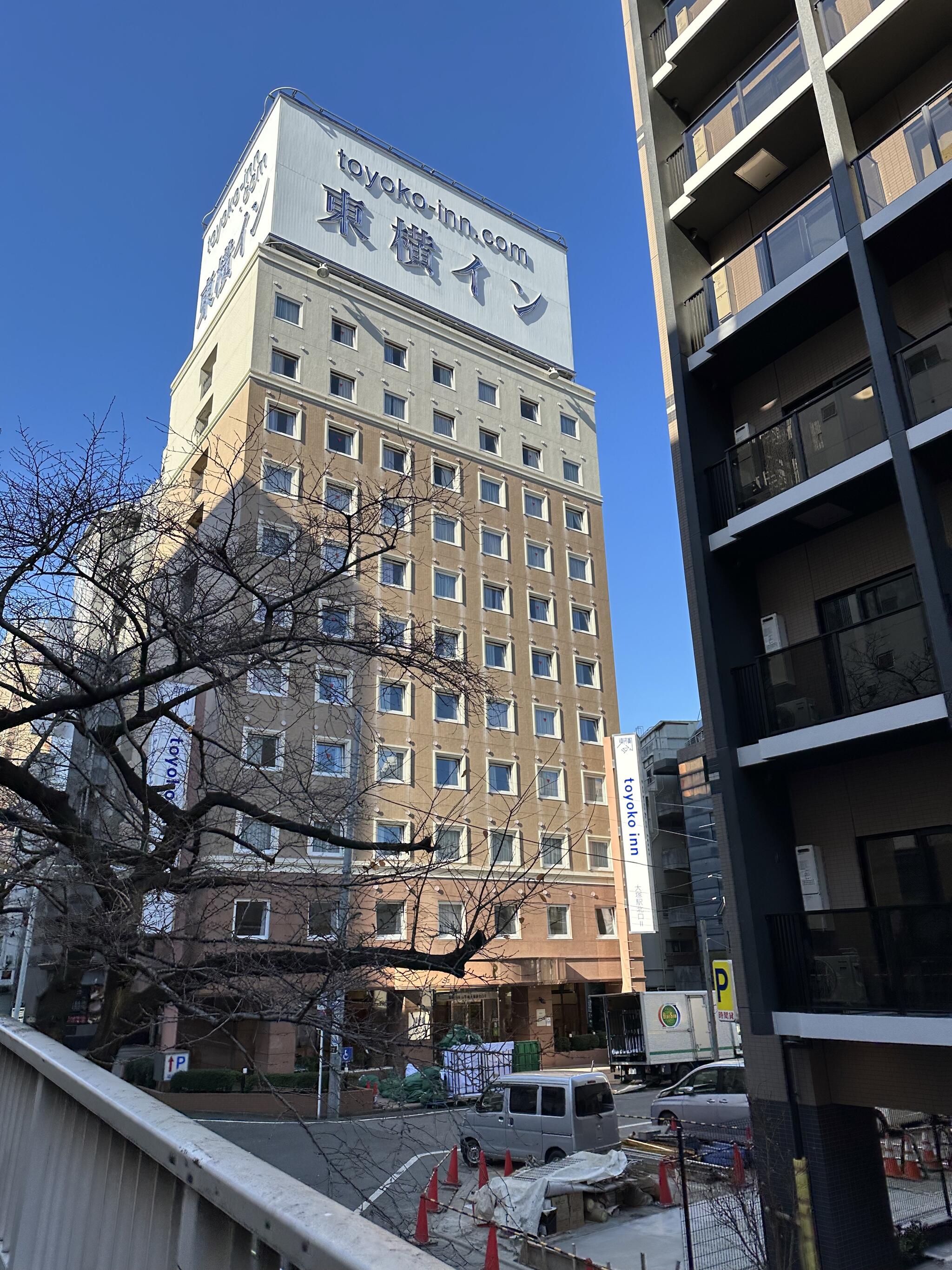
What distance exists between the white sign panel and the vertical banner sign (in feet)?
76.9

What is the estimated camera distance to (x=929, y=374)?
11500 mm

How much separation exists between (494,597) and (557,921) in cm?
1464

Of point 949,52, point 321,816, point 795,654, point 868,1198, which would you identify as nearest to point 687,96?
point 949,52

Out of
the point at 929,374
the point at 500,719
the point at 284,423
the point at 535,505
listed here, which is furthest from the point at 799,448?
the point at 535,505

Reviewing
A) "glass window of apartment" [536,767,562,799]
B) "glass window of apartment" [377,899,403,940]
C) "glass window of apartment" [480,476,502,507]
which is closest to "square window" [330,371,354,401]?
"glass window of apartment" [480,476,502,507]

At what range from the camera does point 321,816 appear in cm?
699

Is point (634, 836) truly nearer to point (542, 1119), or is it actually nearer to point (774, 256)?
point (542, 1119)

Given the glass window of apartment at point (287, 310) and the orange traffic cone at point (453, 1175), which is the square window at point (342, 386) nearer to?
the glass window of apartment at point (287, 310)

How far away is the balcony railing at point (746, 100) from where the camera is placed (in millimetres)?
14102

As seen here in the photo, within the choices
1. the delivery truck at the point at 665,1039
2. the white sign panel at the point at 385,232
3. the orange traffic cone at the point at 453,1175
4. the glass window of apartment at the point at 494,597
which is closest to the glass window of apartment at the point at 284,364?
the white sign panel at the point at 385,232

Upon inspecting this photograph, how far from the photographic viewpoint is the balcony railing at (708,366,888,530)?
12312mm

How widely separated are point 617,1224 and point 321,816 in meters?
10.9

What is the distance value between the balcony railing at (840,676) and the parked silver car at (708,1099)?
35.0 ft

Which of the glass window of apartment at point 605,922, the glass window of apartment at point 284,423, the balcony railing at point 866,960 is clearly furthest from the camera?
the glass window of apartment at point 605,922
